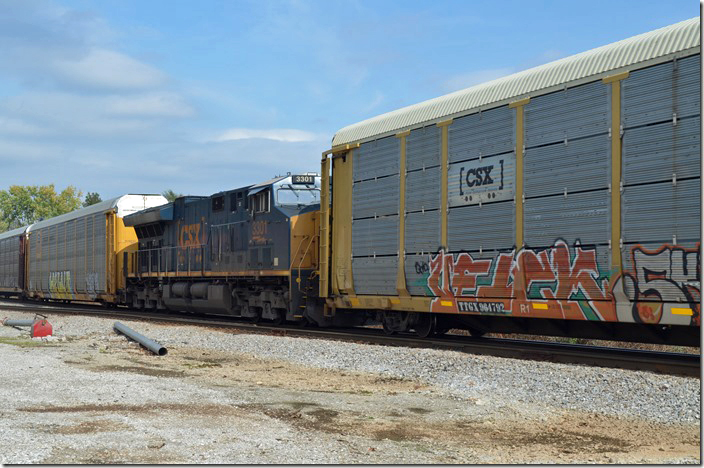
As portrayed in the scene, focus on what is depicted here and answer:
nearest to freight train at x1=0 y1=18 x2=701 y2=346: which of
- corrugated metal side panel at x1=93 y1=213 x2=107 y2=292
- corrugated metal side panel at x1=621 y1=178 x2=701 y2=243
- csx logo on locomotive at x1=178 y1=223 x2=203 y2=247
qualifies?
corrugated metal side panel at x1=621 y1=178 x2=701 y2=243

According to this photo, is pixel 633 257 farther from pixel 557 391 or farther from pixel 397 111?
pixel 397 111

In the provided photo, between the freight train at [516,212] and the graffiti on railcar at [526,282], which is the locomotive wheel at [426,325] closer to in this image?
the freight train at [516,212]

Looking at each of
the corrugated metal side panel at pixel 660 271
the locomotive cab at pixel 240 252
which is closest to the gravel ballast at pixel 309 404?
the corrugated metal side panel at pixel 660 271

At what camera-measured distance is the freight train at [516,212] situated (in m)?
9.94

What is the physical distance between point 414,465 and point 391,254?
946 cm

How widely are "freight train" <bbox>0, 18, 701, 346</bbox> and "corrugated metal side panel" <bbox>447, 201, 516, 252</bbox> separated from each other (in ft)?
0.09

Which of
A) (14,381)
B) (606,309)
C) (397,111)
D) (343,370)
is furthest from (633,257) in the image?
(14,381)

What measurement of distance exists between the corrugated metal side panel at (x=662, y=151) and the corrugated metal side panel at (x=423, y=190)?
4025mm

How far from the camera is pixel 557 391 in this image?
8820 mm

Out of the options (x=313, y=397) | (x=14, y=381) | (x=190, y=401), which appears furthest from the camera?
(x=14, y=381)

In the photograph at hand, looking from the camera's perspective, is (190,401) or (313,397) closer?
(190,401)

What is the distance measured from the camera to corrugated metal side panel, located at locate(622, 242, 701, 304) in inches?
376

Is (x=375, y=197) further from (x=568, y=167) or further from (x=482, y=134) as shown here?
(x=568, y=167)

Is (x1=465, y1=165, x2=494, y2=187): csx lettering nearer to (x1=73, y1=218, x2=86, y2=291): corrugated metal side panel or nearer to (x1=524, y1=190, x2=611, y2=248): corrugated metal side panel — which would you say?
(x1=524, y1=190, x2=611, y2=248): corrugated metal side panel
